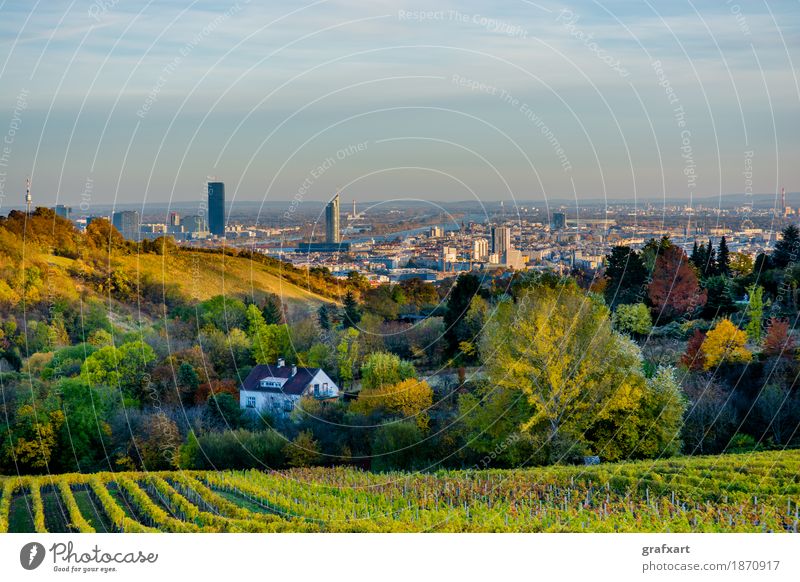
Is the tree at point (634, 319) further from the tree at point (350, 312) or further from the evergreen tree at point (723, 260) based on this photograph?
the tree at point (350, 312)

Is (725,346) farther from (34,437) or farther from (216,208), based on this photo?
(34,437)

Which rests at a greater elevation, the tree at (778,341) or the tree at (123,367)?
the tree at (778,341)

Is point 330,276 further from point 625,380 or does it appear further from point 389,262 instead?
point 625,380

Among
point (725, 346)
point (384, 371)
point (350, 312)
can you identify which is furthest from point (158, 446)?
point (725, 346)

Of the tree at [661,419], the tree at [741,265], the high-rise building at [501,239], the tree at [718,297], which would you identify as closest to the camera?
the tree at [661,419]

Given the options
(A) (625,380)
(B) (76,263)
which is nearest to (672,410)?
(A) (625,380)

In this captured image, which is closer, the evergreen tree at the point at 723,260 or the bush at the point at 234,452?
the bush at the point at 234,452

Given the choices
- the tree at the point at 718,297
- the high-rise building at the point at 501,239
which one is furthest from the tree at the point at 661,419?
the tree at the point at 718,297

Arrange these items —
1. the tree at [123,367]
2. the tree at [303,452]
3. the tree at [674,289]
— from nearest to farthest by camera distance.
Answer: the tree at [303,452] < the tree at [123,367] < the tree at [674,289]
